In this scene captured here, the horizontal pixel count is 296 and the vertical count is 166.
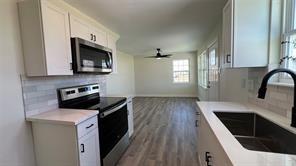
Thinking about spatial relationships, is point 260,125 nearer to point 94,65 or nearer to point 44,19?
point 94,65

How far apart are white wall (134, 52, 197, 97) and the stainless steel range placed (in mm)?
5723

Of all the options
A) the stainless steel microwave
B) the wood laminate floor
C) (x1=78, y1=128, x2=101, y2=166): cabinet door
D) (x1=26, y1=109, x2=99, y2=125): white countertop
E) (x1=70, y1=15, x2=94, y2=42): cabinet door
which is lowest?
the wood laminate floor

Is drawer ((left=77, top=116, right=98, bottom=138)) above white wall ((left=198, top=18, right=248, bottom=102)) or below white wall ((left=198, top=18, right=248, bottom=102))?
below

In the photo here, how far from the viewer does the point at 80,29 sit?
2.16 m

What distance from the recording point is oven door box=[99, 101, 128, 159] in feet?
6.19

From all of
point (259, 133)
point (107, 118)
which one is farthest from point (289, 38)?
point (107, 118)

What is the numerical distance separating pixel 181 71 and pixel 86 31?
6250mm

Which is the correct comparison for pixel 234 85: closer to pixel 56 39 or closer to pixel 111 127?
pixel 111 127

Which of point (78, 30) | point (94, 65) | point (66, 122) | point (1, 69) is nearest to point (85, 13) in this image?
point (78, 30)

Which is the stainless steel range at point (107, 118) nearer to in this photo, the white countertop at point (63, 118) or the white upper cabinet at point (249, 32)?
the white countertop at point (63, 118)

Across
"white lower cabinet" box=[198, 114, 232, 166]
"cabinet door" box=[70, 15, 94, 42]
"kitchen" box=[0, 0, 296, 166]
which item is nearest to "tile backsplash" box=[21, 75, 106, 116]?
"kitchen" box=[0, 0, 296, 166]

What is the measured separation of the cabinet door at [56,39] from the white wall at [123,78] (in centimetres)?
359

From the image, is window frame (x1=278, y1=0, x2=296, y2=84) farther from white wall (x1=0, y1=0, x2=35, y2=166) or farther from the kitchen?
white wall (x1=0, y1=0, x2=35, y2=166)

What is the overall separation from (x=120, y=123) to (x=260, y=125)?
1.81 m
